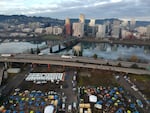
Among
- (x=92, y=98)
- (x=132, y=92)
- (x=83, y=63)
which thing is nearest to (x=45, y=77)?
(x=83, y=63)

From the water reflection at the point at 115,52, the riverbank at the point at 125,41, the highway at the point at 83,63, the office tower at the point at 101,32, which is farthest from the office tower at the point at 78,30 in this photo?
the highway at the point at 83,63

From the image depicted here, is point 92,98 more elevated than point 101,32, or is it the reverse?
point 101,32

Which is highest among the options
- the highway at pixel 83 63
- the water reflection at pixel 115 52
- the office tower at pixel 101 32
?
the office tower at pixel 101 32

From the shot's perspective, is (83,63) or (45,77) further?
(83,63)

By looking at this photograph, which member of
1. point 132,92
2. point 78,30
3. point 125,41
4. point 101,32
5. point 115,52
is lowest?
point 115,52

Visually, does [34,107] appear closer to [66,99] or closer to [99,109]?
[66,99]

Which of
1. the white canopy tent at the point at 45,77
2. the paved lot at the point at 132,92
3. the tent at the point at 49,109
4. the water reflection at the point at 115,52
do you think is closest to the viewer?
the tent at the point at 49,109

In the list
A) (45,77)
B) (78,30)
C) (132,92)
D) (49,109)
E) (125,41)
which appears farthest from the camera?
(78,30)

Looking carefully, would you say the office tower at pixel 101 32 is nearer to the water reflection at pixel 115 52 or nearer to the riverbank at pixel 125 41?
the riverbank at pixel 125 41

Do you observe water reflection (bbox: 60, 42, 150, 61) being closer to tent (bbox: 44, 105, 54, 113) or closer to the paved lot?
the paved lot

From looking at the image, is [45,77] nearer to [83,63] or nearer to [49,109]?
[83,63]

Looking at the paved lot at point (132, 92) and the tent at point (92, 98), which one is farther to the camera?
the tent at point (92, 98)

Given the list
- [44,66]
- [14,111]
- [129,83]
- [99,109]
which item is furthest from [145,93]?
[44,66]
